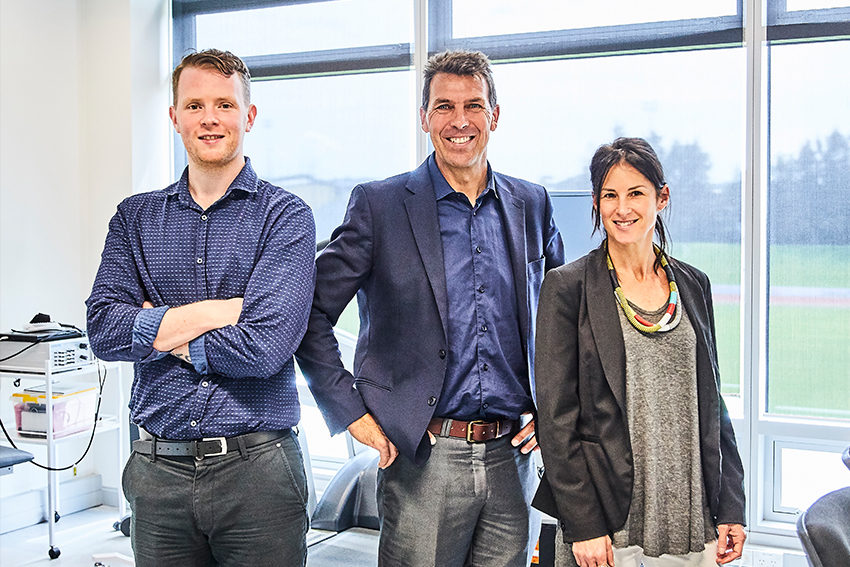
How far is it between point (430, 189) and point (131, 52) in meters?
3.15

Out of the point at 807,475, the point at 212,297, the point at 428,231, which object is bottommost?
the point at 807,475

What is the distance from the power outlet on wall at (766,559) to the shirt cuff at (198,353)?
282 centimetres

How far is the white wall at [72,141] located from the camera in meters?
4.04

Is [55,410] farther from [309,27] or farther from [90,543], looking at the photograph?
[309,27]

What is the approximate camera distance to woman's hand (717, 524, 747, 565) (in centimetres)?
166

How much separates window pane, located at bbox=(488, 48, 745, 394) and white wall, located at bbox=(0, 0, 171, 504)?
238 centimetres

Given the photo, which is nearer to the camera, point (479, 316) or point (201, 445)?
point (201, 445)

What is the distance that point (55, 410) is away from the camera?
362 centimetres

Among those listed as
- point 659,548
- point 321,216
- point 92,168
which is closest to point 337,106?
point 321,216

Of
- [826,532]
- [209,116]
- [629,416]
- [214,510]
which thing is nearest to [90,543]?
[214,510]

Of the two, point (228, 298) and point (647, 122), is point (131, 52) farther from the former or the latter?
point (228, 298)

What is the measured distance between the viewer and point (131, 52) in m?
4.32

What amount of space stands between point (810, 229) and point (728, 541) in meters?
2.25

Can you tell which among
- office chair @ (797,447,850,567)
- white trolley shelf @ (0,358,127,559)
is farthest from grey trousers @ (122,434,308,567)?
white trolley shelf @ (0,358,127,559)
